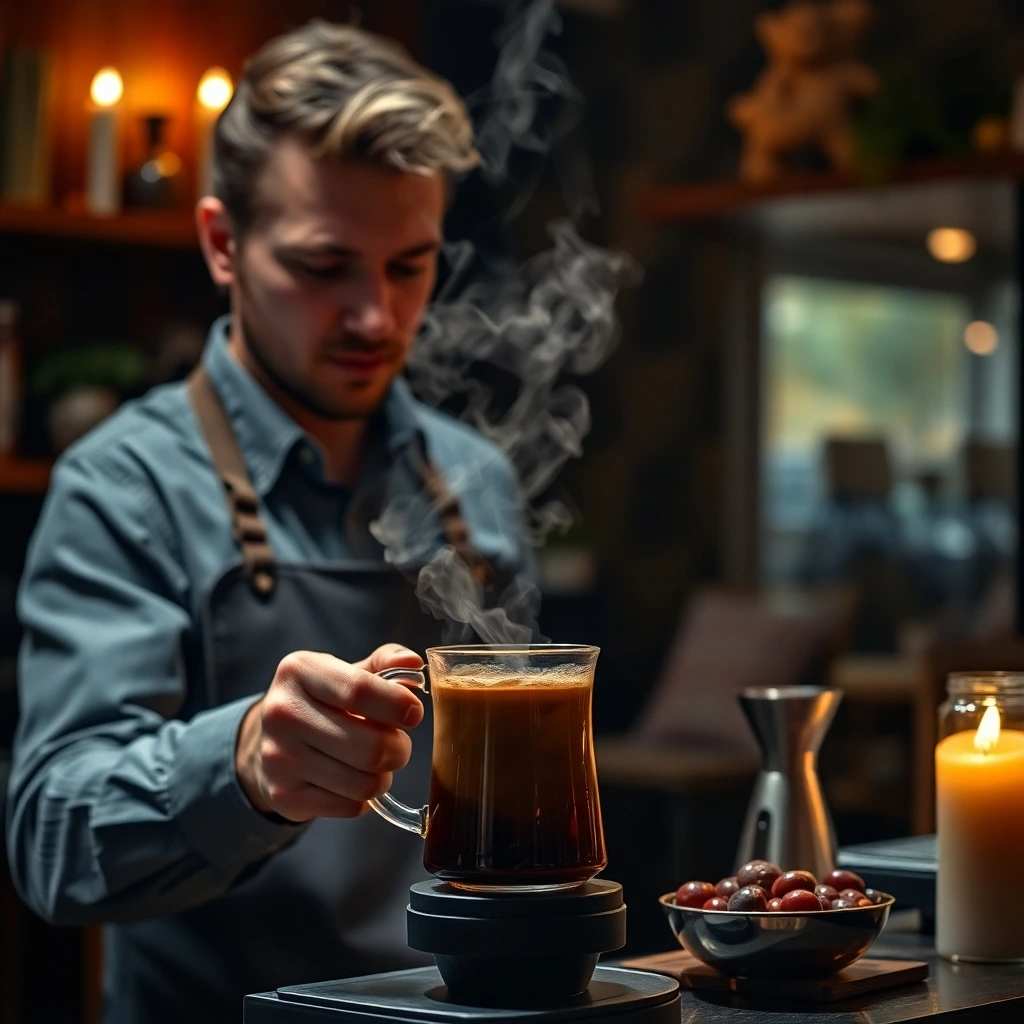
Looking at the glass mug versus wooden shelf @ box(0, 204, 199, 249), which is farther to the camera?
wooden shelf @ box(0, 204, 199, 249)

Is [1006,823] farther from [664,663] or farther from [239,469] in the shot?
[664,663]

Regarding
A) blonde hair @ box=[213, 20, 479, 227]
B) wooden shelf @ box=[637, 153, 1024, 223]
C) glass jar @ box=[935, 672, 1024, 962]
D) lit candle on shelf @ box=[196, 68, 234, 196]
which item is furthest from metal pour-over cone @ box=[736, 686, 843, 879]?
wooden shelf @ box=[637, 153, 1024, 223]

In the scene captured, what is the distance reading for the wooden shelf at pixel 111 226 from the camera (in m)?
4.14

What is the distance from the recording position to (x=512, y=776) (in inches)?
46.6

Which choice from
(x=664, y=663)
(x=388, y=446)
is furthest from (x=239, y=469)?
(x=664, y=663)

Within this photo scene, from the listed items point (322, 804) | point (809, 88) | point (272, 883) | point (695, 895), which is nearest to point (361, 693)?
point (322, 804)

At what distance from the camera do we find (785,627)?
15.9ft

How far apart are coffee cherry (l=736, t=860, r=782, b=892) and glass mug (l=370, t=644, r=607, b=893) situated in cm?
24

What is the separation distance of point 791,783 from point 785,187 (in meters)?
3.94

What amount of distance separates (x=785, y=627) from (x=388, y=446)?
9.45 ft

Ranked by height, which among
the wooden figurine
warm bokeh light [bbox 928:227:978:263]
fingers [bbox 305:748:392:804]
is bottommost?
fingers [bbox 305:748:392:804]

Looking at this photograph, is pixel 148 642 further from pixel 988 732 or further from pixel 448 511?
pixel 988 732

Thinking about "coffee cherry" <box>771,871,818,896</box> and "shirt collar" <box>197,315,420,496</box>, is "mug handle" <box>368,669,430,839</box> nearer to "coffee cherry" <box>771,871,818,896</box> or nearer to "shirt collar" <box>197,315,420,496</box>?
"coffee cherry" <box>771,871,818,896</box>

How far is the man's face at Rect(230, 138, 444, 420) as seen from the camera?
1.87 meters
